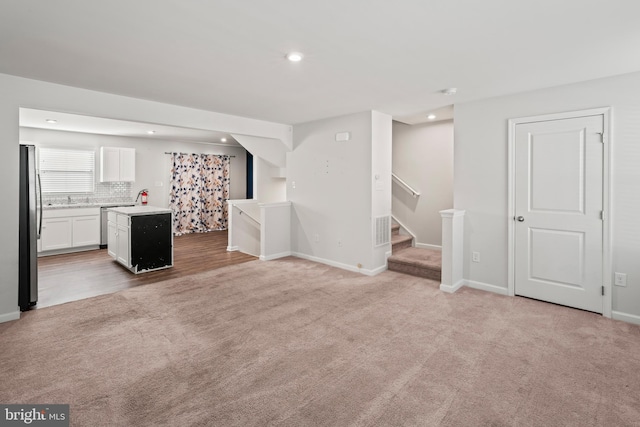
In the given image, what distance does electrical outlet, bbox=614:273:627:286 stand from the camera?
10.8ft

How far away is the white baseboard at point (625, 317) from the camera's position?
3223mm

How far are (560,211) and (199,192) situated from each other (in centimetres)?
782

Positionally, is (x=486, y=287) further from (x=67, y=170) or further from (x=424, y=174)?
(x=67, y=170)

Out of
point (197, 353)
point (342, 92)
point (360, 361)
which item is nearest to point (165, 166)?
point (342, 92)

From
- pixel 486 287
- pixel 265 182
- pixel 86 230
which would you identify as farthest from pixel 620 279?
pixel 86 230

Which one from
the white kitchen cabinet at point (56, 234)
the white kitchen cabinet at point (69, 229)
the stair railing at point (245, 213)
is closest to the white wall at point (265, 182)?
the stair railing at point (245, 213)

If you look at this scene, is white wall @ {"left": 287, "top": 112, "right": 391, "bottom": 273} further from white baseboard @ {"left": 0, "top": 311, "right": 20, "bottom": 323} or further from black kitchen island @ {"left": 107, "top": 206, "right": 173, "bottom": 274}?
white baseboard @ {"left": 0, "top": 311, "right": 20, "bottom": 323}

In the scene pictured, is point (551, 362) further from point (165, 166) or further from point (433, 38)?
point (165, 166)

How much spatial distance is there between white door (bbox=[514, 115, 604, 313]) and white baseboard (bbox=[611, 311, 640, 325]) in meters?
0.11

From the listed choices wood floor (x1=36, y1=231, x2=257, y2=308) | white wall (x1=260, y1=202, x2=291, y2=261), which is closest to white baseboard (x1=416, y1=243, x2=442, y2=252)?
white wall (x1=260, y1=202, x2=291, y2=261)

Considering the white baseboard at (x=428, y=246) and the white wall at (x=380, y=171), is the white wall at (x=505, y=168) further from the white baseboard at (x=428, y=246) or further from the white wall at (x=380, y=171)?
the white baseboard at (x=428, y=246)

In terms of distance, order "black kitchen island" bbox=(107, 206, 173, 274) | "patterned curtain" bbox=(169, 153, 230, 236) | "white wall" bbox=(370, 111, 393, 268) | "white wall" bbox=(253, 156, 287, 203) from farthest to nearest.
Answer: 1. "patterned curtain" bbox=(169, 153, 230, 236)
2. "white wall" bbox=(253, 156, 287, 203)
3. "black kitchen island" bbox=(107, 206, 173, 274)
4. "white wall" bbox=(370, 111, 393, 268)

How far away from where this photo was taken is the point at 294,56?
2.81m

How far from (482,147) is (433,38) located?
2.11 metres
